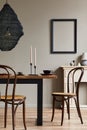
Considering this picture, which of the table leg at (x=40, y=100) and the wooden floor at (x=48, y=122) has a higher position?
the table leg at (x=40, y=100)

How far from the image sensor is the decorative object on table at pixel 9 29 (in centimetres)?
614

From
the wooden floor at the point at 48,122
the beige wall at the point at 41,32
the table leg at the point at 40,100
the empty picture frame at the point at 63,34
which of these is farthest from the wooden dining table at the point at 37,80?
the empty picture frame at the point at 63,34

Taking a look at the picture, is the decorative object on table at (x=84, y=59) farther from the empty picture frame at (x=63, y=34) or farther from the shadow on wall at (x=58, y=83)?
the shadow on wall at (x=58, y=83)

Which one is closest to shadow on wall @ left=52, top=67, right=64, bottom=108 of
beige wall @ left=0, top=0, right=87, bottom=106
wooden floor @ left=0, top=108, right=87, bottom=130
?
Result: beige wall @ left=0, top=0, right=87, bottom=106

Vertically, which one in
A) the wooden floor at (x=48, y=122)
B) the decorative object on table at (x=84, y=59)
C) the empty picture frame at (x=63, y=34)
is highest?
the empty picture frame at (x=63, y=34)

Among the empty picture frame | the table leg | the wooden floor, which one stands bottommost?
the wooden floor

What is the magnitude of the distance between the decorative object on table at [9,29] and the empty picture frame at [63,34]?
0.67 m

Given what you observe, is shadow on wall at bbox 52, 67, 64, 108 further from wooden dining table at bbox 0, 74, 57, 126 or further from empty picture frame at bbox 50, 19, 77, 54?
wooden dining table at bbox 0, 74, 57, 126

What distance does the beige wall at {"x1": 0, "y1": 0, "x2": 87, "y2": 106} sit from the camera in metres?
6.18

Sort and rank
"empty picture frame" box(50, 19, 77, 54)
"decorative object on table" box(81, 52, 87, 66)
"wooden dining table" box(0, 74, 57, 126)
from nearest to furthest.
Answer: "wooden dining table" box(0, 74, 57, 126) < "decorative object on table" box(81, 52, 87, 66) < "empty picture frame" box(50, 19, 77, 54)

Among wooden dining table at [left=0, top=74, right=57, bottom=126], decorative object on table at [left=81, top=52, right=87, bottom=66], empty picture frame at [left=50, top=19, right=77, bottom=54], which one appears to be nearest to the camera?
wooden dining table at [left=0, top=74, right=57, bottom=126]

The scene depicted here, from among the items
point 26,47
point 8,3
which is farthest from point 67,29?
point 8,3

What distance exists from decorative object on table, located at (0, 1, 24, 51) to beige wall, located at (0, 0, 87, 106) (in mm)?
84

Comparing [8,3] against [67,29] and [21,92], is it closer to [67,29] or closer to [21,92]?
[67,29]
